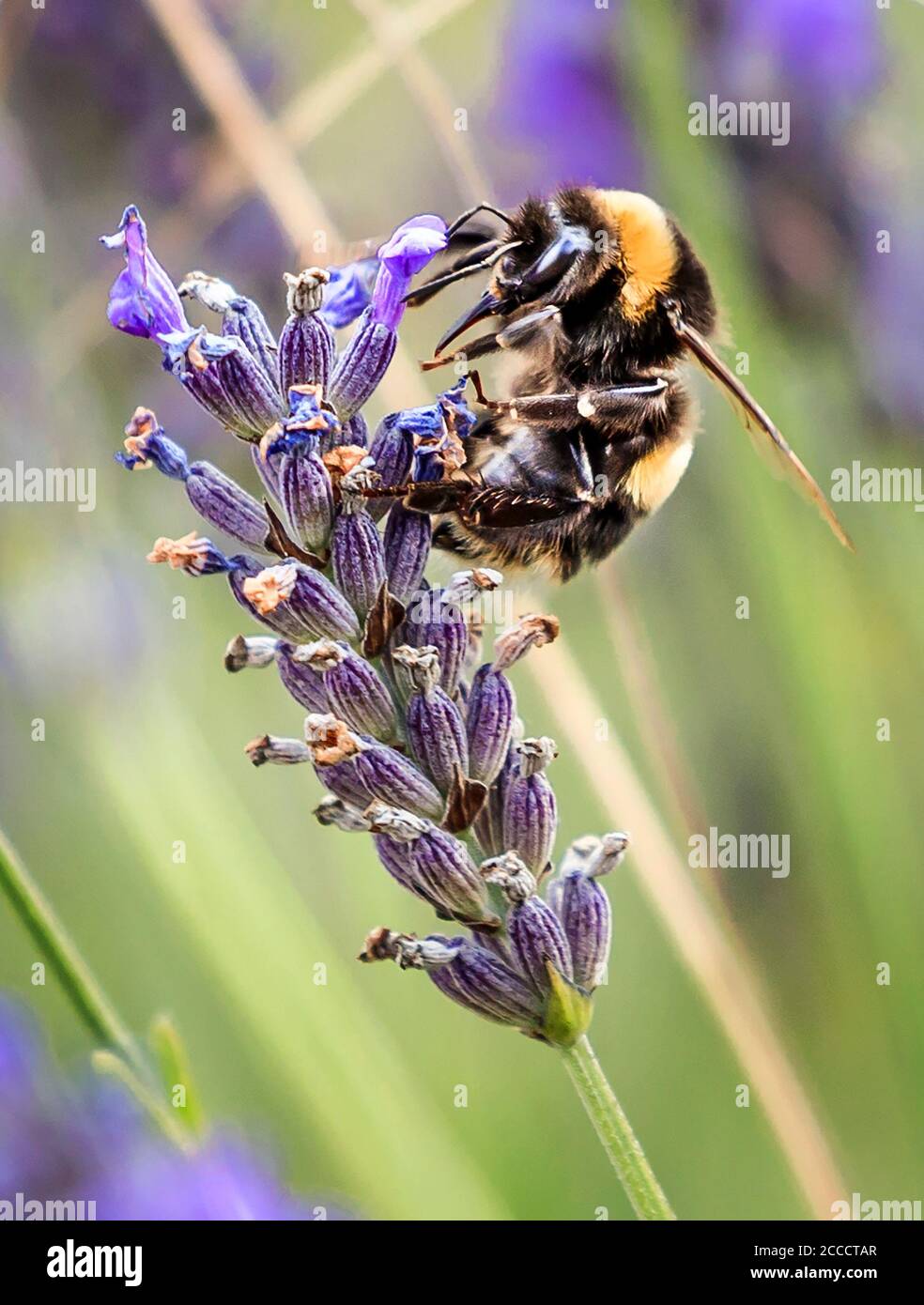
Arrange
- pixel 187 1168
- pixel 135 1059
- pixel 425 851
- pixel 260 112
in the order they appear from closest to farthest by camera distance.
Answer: pixel 425 851 < pixel 135 1059 < pixel 187 1168 < pixel 260 112

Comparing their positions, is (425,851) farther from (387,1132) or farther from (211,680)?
(211,680)

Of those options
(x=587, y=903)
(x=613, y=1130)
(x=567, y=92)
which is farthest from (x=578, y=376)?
(x=567, y=92)

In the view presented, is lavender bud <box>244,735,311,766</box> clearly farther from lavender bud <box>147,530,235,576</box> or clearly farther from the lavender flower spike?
the lavender flower spike

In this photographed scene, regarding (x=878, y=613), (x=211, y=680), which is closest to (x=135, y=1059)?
(x=211, y=680)

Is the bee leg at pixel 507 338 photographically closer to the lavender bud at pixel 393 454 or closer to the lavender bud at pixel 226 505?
the lavender bud at pixel 393 454

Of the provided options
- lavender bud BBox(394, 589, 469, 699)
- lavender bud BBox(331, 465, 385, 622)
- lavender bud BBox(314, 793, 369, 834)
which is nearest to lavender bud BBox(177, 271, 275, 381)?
lavender bud BBox(331, 465, 385, 622)

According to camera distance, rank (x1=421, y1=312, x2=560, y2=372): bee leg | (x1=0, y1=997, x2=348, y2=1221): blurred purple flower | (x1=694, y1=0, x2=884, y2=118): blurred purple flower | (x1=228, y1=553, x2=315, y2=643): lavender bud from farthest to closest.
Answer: (x1=694, y1=0, x2=884, y2=118): blurred purple flower, (x1=0, y1=997, x2=348, y2=1221): blurred purple flower, (x1=421, y1=312, x2=560, y2=372): bee leg, (x1=228, y1=553, x2=315, y2=643): lavender bud
